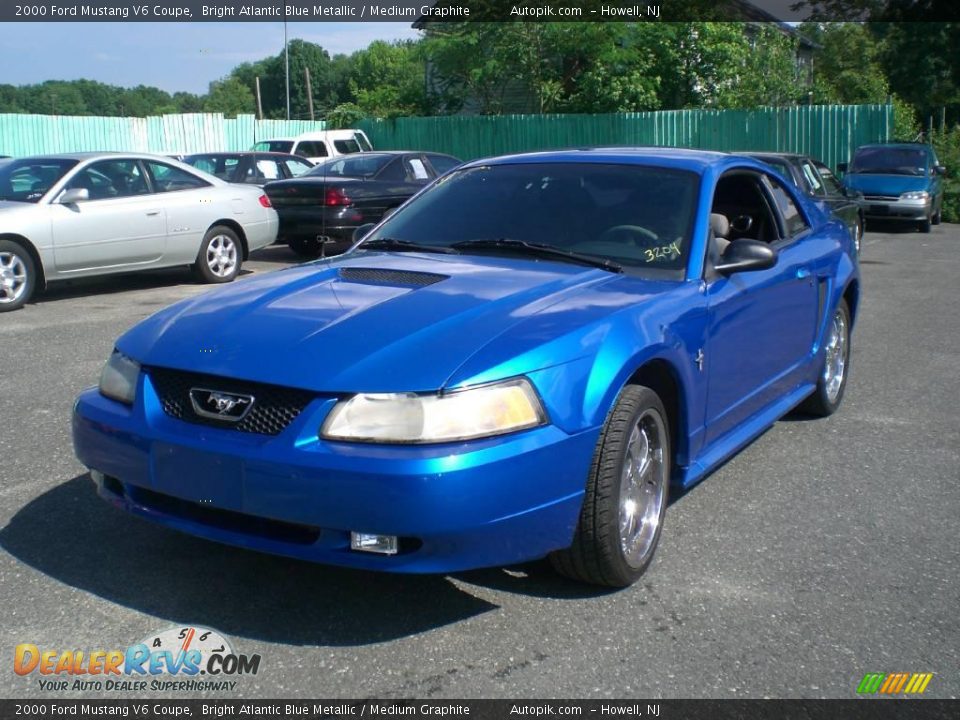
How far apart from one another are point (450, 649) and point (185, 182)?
31.1 ft

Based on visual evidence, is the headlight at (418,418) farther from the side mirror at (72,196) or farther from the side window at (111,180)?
the side window at (111,180)

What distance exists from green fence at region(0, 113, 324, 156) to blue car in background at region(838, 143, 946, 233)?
12.7 metres

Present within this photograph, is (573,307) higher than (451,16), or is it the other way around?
(451,16)

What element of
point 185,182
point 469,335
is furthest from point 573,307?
point 185,182

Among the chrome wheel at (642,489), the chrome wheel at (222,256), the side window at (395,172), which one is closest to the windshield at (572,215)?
the chrome wheel at (642,489)

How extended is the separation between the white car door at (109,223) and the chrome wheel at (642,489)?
317 inches

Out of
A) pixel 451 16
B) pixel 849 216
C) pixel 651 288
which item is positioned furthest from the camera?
pixel 451 16

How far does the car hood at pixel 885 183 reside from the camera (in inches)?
813

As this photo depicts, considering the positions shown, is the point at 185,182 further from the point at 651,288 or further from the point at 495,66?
the point at 495,66

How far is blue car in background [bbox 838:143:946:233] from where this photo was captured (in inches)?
808

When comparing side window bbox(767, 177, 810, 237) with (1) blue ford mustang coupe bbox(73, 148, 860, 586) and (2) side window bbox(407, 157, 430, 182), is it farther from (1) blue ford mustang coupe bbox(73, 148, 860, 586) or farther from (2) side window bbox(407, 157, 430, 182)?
(2) side window bbox(407, 157, 430, 182)

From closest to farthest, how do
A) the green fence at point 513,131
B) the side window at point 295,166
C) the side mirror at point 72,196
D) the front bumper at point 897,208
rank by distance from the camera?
the side mirror at point 72,196 < the side window at point 295,166 < the front bumper at point 897,208 < the green fence at point 513,131

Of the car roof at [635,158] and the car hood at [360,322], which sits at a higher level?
the car roof at [635,158]

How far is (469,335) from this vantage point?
3443 millimetres
